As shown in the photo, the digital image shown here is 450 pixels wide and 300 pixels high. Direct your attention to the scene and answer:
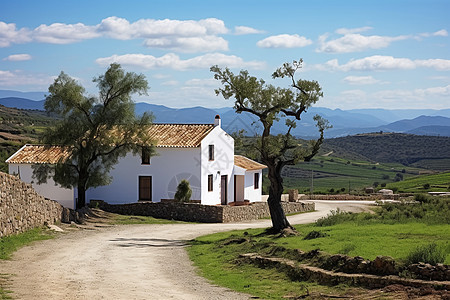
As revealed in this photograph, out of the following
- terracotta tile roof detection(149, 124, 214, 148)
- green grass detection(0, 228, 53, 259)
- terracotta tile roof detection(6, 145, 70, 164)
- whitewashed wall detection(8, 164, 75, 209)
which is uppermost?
terracotta tile roof detection(149, 124, 214, 148)

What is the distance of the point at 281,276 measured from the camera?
50.1 feet

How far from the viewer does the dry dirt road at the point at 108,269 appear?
45.1ft

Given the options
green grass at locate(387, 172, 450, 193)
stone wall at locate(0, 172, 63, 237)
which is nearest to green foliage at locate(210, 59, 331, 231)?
stone wall at locate(0, 172, 63, 237)

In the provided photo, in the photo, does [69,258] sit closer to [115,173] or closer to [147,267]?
[147,267]

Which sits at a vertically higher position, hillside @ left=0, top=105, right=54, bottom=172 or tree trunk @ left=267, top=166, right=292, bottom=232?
hillside @ left=0, top=105, right=54, bottom=172

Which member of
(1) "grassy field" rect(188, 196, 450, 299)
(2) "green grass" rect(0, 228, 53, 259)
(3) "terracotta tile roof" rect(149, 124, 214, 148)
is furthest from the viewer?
(3) "terracotta tile roof" rect(149, 124, 214, 148)

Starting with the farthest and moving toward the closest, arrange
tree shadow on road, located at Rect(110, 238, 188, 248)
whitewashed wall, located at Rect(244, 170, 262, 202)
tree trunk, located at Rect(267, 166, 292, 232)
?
whitewashed wall, located at Rect(244, 170, 262, 202)
tree trunk, located at Rect(267, 166, 292, 232)
tree shadow on road, located at Rect(110, 238, 188, 248)

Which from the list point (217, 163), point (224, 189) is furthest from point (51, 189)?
point (224, 189)

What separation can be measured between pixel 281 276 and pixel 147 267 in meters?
4.70

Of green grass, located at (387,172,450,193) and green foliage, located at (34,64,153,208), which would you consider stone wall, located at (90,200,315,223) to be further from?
green grass, located at (387,172,450,193)

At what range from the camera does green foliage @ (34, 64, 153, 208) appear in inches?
1336

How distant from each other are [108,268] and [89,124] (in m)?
18.5

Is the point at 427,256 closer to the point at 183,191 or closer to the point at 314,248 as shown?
the point at 314,248

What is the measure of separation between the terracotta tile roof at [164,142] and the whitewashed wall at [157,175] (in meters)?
0.64
